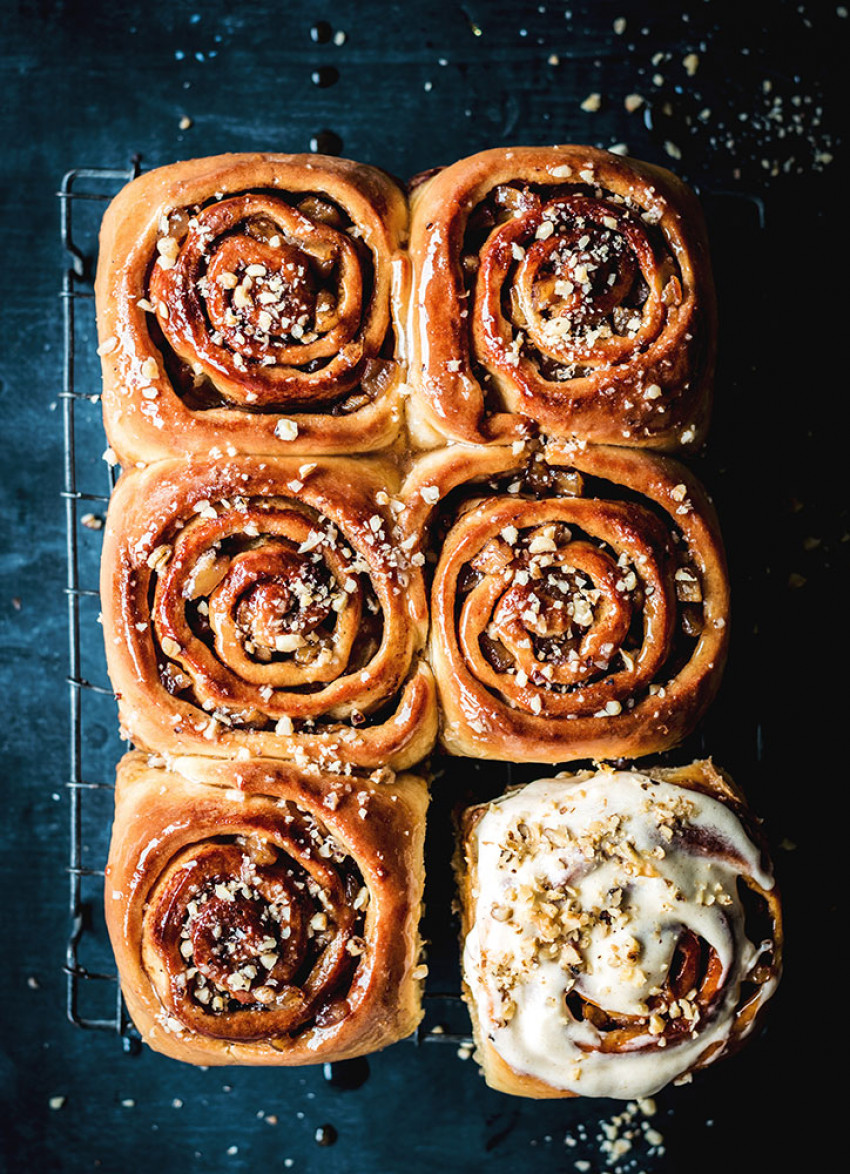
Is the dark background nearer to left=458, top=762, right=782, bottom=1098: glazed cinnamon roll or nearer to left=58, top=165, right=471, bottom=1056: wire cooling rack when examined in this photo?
left=58, top=165, right=471, bottom=1056: wire cooling rack

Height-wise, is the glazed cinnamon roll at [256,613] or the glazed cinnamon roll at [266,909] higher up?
the glazed cinnamon roll at [256,613]

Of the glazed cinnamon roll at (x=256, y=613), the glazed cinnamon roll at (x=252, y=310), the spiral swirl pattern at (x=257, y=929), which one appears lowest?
the spiral swirl pattern at (x=257, y=929)

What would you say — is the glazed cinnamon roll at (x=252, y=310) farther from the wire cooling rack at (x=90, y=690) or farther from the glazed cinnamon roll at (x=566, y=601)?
the wire cooling rack at (x=90, y=690)

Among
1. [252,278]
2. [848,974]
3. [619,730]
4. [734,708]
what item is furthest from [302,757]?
[848,974]

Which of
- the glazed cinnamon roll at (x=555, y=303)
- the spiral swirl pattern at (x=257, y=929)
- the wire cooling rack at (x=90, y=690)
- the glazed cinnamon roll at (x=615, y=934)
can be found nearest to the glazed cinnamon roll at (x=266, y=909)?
the spiral swirl pattern at (x=257, y=929)

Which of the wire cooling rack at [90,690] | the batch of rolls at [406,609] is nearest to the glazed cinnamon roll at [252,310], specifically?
the batch of rolls at [406,609]

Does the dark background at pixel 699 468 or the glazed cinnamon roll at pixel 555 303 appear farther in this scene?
the dark background at pixel 699 468
